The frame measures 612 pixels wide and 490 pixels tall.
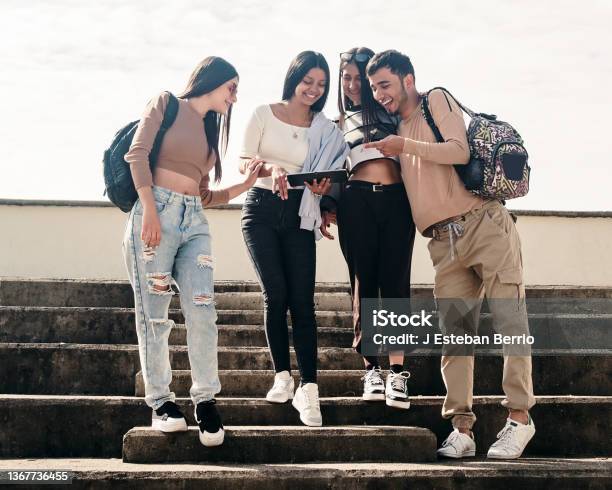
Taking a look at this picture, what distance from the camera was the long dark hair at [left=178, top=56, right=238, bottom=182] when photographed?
3.51 meters

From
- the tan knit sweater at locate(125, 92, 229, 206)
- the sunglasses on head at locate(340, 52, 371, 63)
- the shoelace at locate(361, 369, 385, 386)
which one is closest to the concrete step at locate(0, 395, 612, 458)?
the shoelace at locate(361, 369, 385, 386)

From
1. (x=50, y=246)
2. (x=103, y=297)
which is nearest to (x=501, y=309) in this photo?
(x=103, y=297)

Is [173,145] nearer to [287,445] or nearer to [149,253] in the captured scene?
[149,253]

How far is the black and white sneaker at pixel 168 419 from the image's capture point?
131 inches

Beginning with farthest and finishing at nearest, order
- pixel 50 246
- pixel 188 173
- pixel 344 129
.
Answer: pixel 50 246
pixel 344 129
pixel 188 173

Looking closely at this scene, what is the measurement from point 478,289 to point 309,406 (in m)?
1.00

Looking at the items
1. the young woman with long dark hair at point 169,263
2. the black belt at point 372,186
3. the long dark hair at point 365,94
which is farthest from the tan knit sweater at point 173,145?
the long dark hair at point 365,94

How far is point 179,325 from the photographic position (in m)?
4.91

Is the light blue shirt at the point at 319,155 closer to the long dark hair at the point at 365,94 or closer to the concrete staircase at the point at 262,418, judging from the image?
the long dark hair at the point at 365,94

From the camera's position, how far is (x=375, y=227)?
12.8ft

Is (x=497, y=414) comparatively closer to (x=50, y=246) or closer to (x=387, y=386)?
(x=387, y=386)

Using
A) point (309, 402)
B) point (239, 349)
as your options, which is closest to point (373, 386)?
point (309, 402)

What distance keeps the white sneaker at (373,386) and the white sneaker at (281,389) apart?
37cm

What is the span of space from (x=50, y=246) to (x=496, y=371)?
6.23 metres
